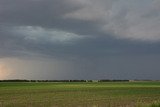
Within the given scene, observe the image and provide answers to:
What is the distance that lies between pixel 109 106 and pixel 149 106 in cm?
879

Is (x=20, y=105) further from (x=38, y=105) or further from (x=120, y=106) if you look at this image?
(x=120, y=106)

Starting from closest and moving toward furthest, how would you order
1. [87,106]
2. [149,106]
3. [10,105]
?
[149,106] < [87,106] < [10,105]

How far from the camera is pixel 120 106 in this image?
3353 centimetres

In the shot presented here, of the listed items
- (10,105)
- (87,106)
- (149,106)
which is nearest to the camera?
(149,106)

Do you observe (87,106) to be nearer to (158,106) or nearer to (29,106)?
(29,106)

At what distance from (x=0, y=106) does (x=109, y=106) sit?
1047cm

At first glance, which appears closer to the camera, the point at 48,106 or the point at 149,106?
the point at 149,106

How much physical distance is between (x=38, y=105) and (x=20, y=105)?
181 cm

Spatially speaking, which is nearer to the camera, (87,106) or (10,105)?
(87,106)

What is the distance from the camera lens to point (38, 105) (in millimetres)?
35031

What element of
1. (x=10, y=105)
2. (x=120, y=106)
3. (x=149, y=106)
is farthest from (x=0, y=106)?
(x=149, y=106)

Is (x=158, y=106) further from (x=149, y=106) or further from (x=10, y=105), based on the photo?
(x=10, y=105)

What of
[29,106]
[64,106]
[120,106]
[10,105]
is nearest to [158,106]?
[120,106]

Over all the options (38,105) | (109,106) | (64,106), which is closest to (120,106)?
(109,106)
